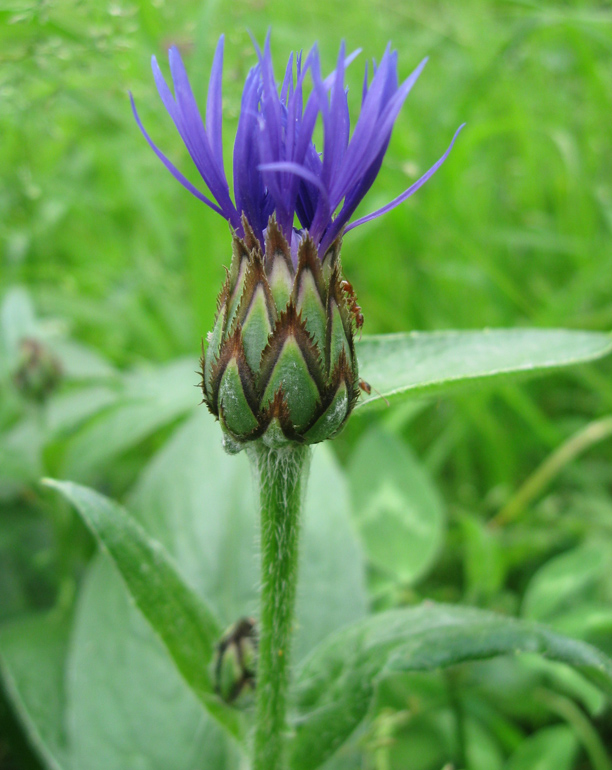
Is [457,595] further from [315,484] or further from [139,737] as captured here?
[139,737]

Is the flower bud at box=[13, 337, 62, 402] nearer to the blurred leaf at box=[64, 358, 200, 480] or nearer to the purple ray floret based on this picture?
the blurred leaf at box=[64, 358, 200, 480]

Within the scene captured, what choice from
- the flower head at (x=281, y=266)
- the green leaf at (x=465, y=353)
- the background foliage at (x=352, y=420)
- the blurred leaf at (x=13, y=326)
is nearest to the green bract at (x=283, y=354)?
the flower head at (x=281, y=266)

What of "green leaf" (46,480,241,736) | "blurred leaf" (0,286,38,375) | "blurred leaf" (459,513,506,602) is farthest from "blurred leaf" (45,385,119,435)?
"blurred leaf" (459,513,506,602)

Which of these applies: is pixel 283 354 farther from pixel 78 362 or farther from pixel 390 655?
pixel 78 362

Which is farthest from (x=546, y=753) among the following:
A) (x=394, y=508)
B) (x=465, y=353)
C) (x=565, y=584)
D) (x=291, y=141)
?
(x=291, y=141)

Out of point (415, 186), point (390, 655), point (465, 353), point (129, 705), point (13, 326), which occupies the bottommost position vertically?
point (129, 705)

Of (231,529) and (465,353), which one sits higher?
(465,353)
